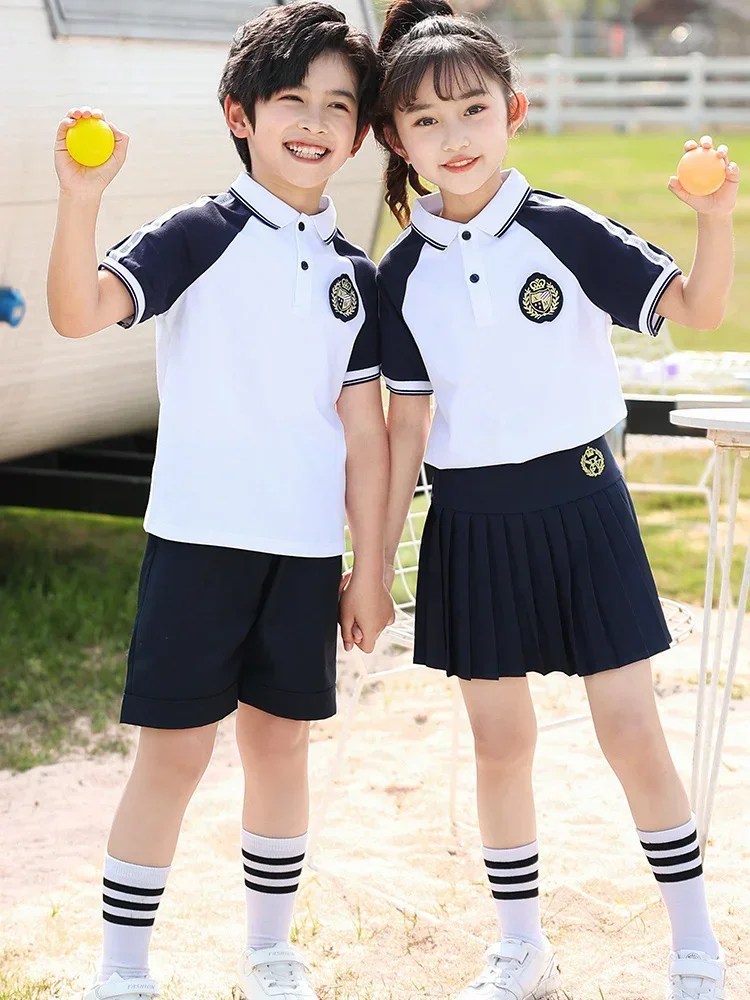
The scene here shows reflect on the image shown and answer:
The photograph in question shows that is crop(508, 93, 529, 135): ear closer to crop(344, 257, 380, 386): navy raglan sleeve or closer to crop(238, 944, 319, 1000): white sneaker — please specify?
crop(344, 257, 380, 386): navy raglan sleeve

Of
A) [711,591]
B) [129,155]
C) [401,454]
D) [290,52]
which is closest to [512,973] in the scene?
[711,591]

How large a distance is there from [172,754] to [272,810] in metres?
0.24

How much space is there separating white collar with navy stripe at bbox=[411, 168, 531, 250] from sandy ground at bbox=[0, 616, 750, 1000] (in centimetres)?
138

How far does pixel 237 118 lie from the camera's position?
2.43m

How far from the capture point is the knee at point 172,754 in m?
2.33

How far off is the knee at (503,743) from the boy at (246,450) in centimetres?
28

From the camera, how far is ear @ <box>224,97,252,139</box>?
2416mm

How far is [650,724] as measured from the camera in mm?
2332

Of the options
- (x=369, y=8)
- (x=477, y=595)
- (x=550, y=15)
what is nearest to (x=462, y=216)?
(x=477, y=595)

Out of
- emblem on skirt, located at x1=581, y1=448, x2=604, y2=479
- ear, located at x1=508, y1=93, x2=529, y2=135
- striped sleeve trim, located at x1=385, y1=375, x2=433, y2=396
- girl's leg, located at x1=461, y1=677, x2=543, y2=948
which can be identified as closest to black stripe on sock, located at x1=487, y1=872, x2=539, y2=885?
girl's leg, located at x1=461, y1=677, x2=543, y2=948

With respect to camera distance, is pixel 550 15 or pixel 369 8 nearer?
pixel 369 8

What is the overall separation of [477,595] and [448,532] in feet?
0.40

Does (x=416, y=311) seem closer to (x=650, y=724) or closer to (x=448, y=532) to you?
(x=448, y=532)

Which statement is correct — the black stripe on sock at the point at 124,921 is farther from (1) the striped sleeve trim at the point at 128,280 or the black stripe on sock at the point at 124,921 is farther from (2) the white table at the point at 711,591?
(2) the white table at the point at 711,591
